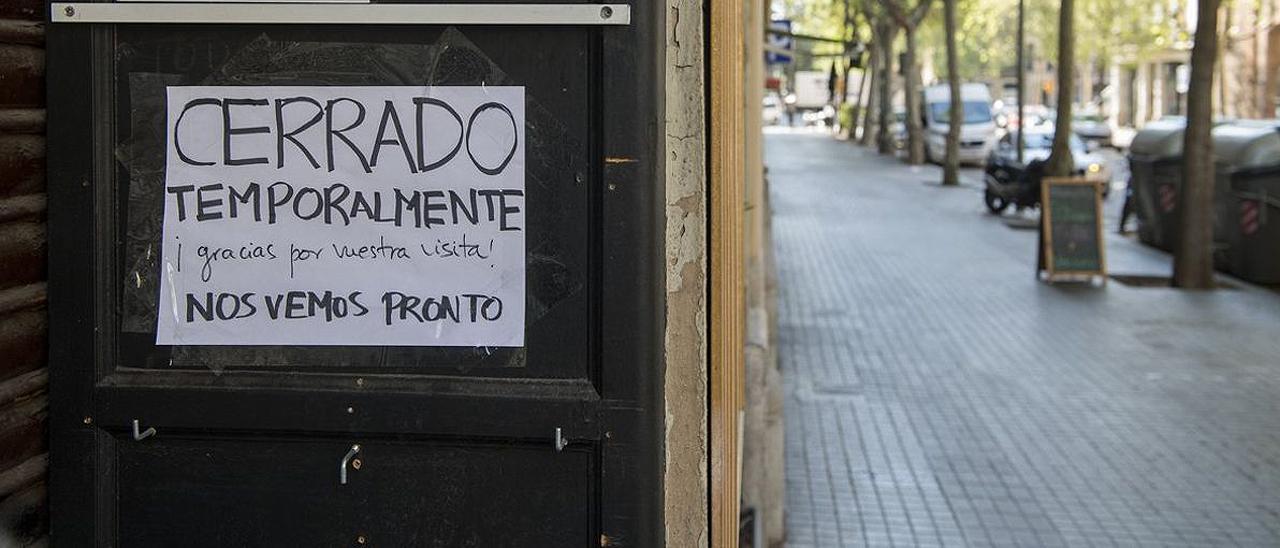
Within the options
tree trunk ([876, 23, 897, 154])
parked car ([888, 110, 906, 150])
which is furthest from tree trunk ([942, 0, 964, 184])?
parked car ([888, 110, 906, 150])

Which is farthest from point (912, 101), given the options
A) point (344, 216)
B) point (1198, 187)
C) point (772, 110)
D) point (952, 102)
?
point (772, 110)

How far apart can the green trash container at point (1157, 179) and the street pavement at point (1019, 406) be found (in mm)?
907

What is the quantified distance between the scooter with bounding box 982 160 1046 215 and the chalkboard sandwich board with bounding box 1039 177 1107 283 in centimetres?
725

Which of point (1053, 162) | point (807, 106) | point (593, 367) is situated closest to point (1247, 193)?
point (1053, 162)

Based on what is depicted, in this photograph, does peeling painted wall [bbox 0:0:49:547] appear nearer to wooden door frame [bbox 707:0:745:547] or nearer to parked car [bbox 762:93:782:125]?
wooden door frame [bbox 707:0:745:547]

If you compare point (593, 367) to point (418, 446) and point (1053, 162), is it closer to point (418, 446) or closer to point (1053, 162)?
point (418, 446)

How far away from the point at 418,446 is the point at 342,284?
34 centimetres

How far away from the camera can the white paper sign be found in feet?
9.03

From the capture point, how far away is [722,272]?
317 cm

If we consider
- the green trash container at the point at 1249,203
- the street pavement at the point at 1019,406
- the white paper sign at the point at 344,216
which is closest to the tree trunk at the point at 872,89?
the street pavement at the point at 1019,406

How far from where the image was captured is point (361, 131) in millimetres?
2766

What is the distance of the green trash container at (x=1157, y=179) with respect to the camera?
58.6 ft

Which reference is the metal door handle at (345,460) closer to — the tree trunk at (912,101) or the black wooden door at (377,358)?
the black wooden door at (377,358)

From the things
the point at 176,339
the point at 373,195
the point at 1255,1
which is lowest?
the point at 176,339
